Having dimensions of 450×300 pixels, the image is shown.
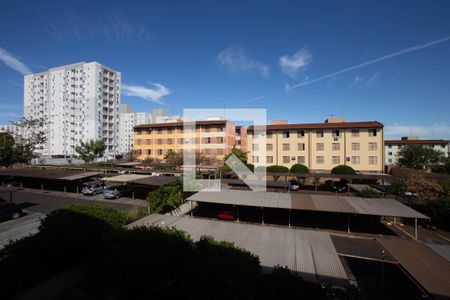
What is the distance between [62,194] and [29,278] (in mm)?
22418

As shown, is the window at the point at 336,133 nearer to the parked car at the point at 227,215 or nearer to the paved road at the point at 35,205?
the parked car at the point at 227,215

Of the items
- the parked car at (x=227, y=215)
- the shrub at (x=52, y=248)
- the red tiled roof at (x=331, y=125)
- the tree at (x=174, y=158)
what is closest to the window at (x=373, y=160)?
the red tiled roof at (x=331, y=125)

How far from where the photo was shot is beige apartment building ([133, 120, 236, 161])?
4847 cm

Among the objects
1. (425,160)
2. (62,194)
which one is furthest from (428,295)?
(425,160)

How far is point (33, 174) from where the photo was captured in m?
30.2

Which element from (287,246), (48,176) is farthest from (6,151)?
(287,246)

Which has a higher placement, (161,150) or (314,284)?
(161,150)

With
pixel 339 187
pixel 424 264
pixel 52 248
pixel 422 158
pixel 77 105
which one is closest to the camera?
pixel 424 264

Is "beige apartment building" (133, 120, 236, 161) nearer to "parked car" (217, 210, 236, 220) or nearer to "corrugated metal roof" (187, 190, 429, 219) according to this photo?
"corrugated metal roof" (187, 190, 429, 219)

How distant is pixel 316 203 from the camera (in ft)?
58.2

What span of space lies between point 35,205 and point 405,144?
283 feet

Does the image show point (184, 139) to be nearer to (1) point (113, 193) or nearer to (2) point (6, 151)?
(1) point (113, 193)

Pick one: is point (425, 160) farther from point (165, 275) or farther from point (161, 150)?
point (165, 275)

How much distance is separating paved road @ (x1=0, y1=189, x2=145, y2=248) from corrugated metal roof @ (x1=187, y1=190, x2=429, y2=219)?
395 inches
